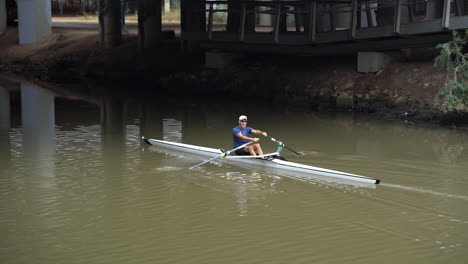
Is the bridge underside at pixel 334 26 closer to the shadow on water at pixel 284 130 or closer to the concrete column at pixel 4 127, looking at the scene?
the shadow on water at pixel 284 130

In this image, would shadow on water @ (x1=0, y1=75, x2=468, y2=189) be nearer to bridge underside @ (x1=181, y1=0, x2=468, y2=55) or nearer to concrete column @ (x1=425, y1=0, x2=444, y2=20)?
bridge underside @ (x1=181, y1=0, x2=468, y2=55)

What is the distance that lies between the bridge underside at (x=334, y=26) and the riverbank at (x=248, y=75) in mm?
982

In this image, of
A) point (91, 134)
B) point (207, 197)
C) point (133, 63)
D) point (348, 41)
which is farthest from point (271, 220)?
point (133, 63)

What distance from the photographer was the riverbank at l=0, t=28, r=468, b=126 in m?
23.2

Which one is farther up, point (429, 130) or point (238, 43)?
point (238, 43)

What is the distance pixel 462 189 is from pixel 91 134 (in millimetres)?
10936

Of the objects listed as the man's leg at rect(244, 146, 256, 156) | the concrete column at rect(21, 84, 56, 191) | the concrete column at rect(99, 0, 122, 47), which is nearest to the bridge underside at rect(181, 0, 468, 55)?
the concrete column at rect(99, 0, 122, 47)

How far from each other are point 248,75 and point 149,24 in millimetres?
7627

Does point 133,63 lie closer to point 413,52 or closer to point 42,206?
point 413,52

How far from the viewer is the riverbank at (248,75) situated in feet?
76.0

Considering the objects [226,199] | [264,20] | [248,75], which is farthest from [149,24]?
[226,199]

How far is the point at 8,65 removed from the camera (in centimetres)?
4038

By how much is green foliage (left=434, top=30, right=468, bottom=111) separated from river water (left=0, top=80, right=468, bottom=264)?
926 millimetres

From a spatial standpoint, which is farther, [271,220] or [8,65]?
[8,65]
